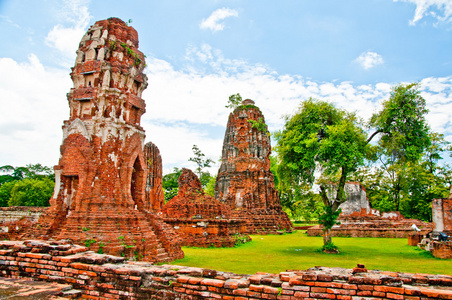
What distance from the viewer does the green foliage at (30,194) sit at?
1641 inches

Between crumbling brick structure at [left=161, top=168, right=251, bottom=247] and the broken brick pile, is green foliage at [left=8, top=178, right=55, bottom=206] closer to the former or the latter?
crumbling brick structure at [left=161, top=168, right=251, bottom=247]

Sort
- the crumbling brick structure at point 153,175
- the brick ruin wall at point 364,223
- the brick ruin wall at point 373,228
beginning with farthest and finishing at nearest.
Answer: the crumbling brick structure at point 153,175
the brick ruin wall at point 364,223
the brick ruin wall at point 373,228

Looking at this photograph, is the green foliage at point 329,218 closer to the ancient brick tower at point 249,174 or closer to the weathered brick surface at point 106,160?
the weathered brick surface at point 106,160

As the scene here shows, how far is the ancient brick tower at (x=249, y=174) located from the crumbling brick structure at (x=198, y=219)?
8350 millimetres

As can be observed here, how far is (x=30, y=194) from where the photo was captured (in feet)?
137

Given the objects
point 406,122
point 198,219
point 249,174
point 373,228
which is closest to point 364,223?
point 373,228

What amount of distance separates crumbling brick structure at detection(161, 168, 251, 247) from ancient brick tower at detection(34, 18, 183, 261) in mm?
4073

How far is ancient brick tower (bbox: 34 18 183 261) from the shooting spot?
938 cm

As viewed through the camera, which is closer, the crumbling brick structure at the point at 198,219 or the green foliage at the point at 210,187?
the crumbling brick structure at the point at 198,219

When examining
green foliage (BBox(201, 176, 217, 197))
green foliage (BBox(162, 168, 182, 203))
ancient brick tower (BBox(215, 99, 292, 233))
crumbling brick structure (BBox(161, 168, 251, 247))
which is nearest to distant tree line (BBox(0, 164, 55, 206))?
green foliage (BBox(162, 168, 182, 203))

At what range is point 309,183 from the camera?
15156 mm

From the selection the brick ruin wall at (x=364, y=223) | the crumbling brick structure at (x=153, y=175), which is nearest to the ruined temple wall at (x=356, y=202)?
the brick ruin wall at (x=364, y=223)

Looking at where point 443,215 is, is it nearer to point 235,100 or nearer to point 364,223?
point 364,223

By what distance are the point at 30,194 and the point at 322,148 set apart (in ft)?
137
